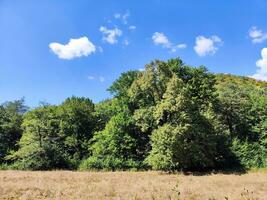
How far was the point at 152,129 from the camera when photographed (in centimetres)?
4572

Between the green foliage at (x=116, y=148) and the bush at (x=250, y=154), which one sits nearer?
the bush at (x=250, y=154)

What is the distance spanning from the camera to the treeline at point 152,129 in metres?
40.6

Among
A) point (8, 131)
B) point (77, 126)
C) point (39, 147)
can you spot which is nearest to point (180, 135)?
point (39, 147)

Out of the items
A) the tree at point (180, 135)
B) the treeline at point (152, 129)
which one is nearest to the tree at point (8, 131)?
the treeline at point (152, 129)

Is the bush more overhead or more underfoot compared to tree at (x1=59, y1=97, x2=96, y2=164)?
more underfoot

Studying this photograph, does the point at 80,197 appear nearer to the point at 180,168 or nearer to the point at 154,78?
the point at 180,168

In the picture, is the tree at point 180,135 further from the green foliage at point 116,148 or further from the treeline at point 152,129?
the green foliage at point 116,148

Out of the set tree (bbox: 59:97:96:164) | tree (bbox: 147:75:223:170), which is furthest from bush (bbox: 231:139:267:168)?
tree (bbox: 59:97:96:164)

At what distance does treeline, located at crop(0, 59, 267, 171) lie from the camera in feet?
133

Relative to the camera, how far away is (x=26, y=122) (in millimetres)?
48188

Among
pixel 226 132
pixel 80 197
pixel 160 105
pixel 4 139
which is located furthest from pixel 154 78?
pixel 80 197

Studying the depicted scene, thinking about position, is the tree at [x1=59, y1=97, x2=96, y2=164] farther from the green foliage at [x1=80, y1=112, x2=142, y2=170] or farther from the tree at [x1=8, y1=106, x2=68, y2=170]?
the green foliage at [x1=80, y1=112, x2=142, y2=170]

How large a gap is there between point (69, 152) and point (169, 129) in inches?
713

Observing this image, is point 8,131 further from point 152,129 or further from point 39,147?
point 152,129
